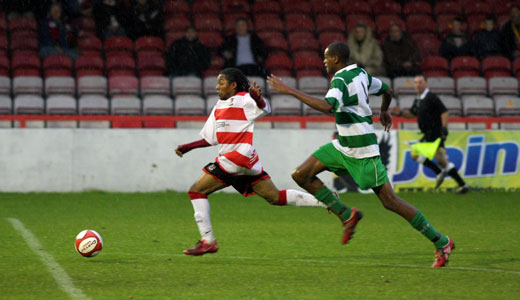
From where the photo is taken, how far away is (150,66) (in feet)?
57.8

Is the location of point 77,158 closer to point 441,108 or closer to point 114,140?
point 114,140

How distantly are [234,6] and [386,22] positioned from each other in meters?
3.69

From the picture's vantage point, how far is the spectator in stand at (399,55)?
1800 cm

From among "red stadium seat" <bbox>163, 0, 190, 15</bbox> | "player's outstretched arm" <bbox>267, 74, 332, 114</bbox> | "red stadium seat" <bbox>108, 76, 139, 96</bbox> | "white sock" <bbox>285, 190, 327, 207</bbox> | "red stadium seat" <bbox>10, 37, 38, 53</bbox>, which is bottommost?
"white sock" <bbox>285, 190, 327, 207</bbox>

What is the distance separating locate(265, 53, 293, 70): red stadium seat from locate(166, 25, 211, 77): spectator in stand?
4.92 feet

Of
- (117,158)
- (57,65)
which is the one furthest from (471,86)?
(57,65)

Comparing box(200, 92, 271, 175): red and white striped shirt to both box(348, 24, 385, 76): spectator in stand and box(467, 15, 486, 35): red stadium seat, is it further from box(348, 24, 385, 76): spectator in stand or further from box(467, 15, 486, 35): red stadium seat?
box(467, 15, 486, 35): red stadium seat

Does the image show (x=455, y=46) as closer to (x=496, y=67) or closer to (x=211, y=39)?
(x=496, y=67)

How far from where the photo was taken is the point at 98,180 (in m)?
14.7

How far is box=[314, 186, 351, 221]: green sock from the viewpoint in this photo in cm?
770

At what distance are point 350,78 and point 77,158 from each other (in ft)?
28.3

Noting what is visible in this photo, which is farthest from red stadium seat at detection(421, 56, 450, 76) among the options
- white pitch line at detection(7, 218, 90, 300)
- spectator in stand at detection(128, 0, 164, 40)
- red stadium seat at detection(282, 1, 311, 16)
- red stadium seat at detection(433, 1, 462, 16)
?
white pitch line at detection(7, 218, 90, 300)

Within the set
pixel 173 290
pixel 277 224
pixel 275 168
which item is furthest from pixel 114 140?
pixel 173 290

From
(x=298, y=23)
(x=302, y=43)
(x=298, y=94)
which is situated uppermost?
(x=298, y=23)
